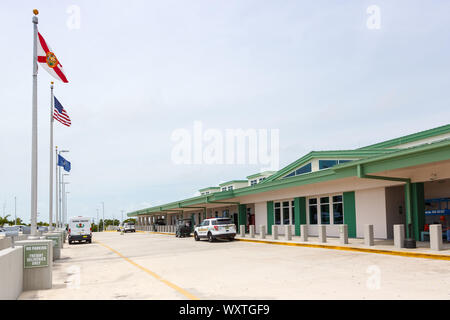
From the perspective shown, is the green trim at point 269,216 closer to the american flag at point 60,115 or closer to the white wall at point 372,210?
the white wall at point 372,210

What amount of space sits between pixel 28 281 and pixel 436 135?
22759 mm

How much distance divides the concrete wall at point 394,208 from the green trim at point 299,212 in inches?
300

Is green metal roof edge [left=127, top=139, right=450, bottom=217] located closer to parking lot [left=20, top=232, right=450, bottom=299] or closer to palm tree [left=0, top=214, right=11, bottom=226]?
parking lot [left=20, top=232, right=450, bottom=299]

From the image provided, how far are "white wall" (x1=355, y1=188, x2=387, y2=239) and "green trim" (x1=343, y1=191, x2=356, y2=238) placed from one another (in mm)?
249

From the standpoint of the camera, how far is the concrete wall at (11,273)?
7.70 meters

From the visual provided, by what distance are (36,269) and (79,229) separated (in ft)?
87.7

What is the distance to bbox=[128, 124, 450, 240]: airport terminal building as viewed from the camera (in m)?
18.6

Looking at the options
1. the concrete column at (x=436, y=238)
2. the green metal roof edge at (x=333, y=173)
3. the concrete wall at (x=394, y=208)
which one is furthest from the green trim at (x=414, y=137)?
the concrete column at (x=436, y=238)

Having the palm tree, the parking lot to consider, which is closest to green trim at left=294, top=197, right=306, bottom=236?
the parking lot

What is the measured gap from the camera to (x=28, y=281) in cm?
1059

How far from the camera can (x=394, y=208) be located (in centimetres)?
2366

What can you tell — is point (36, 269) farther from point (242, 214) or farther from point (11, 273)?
point (242, 214)

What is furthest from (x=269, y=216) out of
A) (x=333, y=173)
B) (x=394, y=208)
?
(x=394, y=208)
